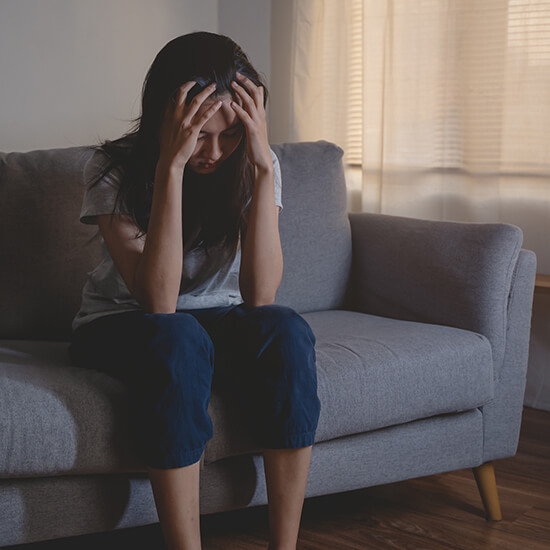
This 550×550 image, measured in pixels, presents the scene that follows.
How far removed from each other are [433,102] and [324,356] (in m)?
1.28

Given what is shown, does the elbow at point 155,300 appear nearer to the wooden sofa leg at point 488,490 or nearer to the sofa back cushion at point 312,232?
the sofa back cushion at point 312,232

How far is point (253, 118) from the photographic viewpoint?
1.33 meters

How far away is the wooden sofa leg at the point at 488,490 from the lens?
62.2 inches

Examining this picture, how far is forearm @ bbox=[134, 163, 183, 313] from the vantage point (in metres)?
1.26

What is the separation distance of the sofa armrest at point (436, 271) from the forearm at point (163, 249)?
70 cm

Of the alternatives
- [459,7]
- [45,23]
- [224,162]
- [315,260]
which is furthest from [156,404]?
[459,7]

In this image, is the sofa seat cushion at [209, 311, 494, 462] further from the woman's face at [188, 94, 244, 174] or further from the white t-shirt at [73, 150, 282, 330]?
the woman's face at [188, 94, 244, 174]

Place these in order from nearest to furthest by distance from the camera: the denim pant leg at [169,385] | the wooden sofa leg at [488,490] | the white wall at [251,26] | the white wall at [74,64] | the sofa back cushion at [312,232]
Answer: the denim pant leg at [169,385] → the wooden sofa leg at [488,490] → the sofa back cushion at [312,232] → the white wall at [74,64] → the white wall at [251,26]

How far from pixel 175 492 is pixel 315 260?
913 millimetres

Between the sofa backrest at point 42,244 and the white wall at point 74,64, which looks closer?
the sofa backrest at point 42,244

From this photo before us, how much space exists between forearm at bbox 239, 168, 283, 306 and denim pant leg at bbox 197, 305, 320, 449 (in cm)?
9

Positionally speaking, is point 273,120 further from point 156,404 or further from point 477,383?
point 156,404

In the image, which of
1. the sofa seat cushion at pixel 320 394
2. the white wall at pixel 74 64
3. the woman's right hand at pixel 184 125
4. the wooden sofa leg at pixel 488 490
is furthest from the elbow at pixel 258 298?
the white wall at pixel 74 64

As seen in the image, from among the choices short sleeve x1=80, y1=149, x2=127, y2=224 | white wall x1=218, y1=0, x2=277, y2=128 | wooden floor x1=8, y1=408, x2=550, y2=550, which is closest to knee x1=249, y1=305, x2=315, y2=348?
short sleeve x1=80, y1=149, x2=127, y2=224
